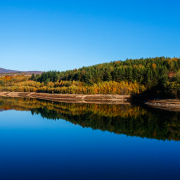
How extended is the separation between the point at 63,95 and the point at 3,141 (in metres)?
80.2

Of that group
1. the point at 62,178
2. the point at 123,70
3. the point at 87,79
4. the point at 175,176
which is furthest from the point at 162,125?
the point at 87,79

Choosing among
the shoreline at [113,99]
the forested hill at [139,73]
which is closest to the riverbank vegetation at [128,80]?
the forested hill at [139,73]

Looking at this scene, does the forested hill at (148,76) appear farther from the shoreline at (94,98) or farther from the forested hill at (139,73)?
the shoreline at (94,98)

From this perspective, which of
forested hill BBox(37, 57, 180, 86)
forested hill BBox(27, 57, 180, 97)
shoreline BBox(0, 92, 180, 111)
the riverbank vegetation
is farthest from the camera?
forested hill BBox(37, 57, 180, 86)

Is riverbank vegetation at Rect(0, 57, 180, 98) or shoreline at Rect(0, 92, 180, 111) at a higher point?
riverbank vegetation at Rect(0, 57, 180, 98)

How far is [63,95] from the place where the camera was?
105 metres

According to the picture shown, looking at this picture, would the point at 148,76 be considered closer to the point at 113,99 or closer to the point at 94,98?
the point at 113,99

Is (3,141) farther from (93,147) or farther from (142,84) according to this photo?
(142,84)

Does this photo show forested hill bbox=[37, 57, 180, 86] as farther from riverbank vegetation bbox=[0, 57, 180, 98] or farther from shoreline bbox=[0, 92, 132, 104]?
shoreline bbox=[0, 92, 132, 104]

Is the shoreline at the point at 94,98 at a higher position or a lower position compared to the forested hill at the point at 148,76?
lower

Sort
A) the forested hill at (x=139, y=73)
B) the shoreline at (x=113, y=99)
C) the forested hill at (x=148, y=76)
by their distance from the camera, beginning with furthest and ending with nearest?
the forested hill at (x=139, y=73) → the forested hill at (x=148, y=76) → the shoreline at (x=113, y=99)

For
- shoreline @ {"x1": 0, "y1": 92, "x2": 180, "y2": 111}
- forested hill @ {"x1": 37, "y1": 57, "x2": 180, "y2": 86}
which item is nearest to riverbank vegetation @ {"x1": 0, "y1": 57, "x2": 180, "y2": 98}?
forested hill @ {"x1": 37, "y1": 57, "x2": 180, "y2": 86}

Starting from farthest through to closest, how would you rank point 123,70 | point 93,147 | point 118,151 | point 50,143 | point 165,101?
point 123,70
point 165,101
point 50,143
point 93,147
point 118,151

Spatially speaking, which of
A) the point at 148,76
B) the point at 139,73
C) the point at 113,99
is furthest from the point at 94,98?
the point at 148,76
